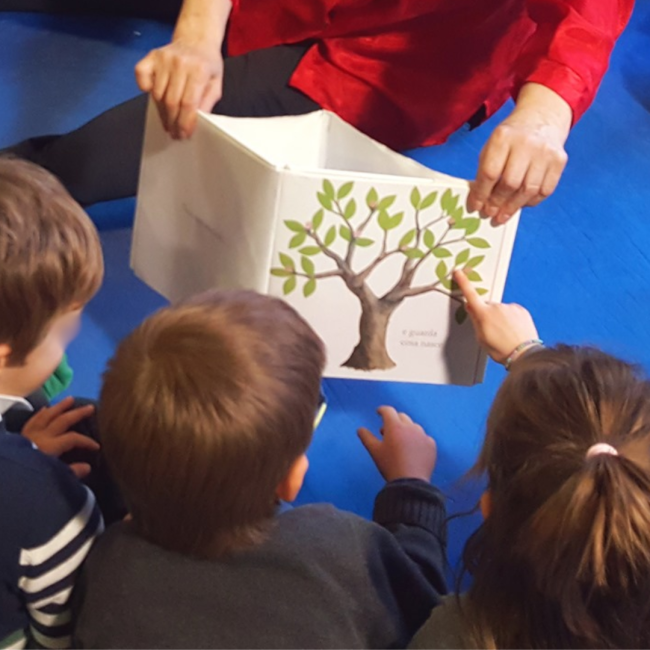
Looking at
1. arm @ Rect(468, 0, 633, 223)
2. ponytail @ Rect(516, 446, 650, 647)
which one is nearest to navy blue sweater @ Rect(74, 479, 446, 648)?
ponytail @ Rect(516, 446, 650, 647)

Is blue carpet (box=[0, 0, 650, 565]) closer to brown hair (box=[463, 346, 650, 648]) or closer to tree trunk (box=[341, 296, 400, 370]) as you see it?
tree trunk (box=[341, 296, 400, 370])

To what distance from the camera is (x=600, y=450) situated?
1.71 feet

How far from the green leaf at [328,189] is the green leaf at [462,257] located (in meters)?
0.15

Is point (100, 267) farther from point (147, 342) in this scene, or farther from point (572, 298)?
point (572, 298)

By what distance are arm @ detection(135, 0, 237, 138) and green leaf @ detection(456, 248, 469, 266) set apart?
315mm

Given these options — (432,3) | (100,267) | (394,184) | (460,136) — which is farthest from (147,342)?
(460,136)

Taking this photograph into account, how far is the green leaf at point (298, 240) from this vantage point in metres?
0.82

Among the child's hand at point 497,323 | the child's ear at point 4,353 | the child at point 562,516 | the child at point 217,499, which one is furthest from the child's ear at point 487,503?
the child's ear at point 4,353

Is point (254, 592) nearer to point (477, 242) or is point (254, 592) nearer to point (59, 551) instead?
point (59, 551)

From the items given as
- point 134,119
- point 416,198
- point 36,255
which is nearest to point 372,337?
point 416,198

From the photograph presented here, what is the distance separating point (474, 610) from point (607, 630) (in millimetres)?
102

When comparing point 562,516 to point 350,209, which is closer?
point 562,516

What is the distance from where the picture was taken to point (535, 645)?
1.95 ft

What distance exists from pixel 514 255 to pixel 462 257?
0.46 meters
